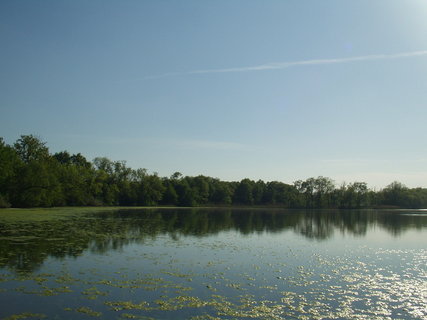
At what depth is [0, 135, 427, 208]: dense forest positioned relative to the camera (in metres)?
71.4

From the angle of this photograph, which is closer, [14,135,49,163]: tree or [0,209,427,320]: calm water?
[0,209,427,320]: calm water

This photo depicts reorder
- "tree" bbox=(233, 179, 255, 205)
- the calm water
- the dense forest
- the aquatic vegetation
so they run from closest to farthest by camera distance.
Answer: the aquatic vegetation, the calm water, the dense forest, "tree" bbox=(233, 179, 255, 205)

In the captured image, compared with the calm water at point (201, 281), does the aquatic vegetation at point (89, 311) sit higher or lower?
higher

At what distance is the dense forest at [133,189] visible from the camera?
71375 millimetres

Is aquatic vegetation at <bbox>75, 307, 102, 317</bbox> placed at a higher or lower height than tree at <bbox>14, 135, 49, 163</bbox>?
lower

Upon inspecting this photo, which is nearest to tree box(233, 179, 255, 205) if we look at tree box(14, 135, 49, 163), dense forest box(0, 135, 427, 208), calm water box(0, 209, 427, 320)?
dense forest box(0, 135, 427, 208)

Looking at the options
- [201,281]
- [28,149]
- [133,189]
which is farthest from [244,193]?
[201,281]

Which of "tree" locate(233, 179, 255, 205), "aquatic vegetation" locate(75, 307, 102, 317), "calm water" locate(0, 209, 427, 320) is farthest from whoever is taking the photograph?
"tree" locate(233, 179, 255, 205)


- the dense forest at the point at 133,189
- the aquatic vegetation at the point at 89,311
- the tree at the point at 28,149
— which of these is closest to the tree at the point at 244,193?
the dense forest at the point at 133,189

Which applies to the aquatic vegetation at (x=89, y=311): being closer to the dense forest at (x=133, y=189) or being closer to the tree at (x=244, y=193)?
the dense forest at (x=133, y=189)

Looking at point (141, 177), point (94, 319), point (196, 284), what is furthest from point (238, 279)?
point (141, 177)

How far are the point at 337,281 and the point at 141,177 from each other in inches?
4589

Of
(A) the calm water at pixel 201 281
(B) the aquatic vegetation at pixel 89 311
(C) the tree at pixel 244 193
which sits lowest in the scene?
(A) the calm water at pixel 201 281

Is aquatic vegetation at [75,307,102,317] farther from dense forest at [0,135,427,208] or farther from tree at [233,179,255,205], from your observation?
tree at [233,179,255,205]
